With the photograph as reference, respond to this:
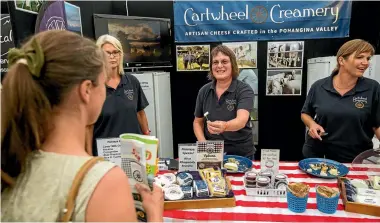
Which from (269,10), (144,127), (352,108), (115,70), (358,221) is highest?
(269,10)

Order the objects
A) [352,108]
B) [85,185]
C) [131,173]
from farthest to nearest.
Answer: [352,108] < [131,173] < [85,185]

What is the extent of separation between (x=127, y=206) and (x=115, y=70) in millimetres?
1583

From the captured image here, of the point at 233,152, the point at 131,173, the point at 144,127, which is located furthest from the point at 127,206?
the point at 144,127

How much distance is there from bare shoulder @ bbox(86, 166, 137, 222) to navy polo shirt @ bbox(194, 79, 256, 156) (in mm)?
1345

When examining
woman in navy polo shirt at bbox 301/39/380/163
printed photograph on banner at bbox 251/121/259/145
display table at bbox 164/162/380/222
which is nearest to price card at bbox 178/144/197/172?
display table at bbox 164/162/380/222

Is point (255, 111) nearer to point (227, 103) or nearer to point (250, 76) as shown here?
point (250, 76)

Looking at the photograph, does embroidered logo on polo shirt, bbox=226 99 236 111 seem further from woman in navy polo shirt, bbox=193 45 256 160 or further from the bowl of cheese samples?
the bowl of cheese samples

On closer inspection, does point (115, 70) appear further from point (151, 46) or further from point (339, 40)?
point (339, 40)

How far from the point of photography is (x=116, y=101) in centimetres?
200

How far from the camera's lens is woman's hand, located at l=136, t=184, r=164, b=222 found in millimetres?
901

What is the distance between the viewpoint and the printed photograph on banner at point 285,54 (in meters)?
3.69

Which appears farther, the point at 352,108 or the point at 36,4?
the point at 36,4

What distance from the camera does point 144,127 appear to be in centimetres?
239

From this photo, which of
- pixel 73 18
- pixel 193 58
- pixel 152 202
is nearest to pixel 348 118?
pixel 152 202
